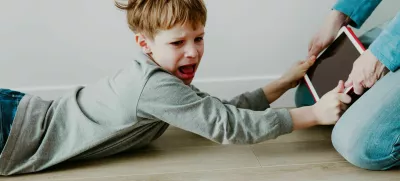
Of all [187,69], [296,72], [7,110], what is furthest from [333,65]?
[7,110]

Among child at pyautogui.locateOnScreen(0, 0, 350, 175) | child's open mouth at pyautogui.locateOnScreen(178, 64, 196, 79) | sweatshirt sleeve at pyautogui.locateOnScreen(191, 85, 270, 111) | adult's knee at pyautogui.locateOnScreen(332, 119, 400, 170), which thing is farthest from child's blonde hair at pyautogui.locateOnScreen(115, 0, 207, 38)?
adult's knee at pyautogui.locateOnScreen(332, 119, 400, 170)

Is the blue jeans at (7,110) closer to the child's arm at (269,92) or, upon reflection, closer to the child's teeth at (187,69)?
the child's teeth at (187,69)

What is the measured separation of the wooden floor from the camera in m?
1.04

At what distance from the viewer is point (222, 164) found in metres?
1.10

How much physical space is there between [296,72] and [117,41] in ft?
1.80

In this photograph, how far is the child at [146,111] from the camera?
1.00 metres

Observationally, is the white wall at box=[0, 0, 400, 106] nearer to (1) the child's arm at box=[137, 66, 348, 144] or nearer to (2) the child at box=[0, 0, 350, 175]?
(2) the child at box=[0, 0, 350, 175]

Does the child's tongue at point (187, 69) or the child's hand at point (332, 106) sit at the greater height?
the child's tongue at point (187, 69)

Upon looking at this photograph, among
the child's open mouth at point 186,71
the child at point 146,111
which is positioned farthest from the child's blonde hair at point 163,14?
the child's open mouth at point 186,71

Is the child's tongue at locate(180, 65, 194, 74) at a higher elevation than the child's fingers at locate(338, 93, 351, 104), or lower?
higher

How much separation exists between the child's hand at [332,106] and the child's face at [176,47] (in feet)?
1.00

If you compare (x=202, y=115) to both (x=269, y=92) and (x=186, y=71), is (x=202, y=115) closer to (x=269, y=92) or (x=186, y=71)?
(x=186, y=71)

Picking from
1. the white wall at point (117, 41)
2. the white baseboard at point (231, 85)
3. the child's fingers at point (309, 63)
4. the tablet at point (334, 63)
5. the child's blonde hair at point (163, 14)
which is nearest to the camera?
the child's blonde hair at point (163, 14)

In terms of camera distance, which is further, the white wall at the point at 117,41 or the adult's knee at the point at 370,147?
the white wall at the point at 117,41
